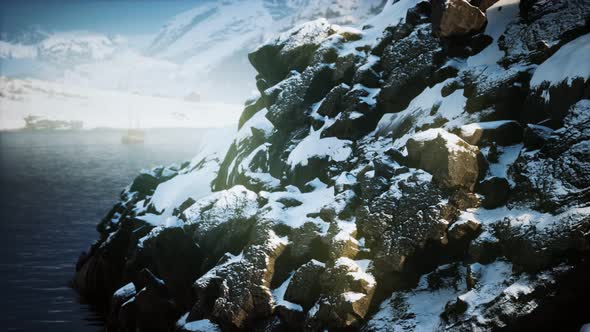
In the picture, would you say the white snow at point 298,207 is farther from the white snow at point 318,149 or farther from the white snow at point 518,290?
the white snow at point 518,290

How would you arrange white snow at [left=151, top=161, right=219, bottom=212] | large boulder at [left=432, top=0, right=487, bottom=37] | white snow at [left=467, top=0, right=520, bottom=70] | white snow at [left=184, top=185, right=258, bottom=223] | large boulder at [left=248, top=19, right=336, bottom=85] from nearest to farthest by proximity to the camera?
white snow at [left=467, top=0, right=520, bottom=70] < large boulder at [left=432, top=0, right=487, bottom=37] < white snow at [left=184, top=185, right=258, bottom=223] < large boulder at [left=248, top=19, right=336, bottom=85] < white snow at [left=151, top=161, right=219, bottom=212]

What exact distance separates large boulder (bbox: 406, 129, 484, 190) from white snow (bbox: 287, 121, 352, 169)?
21.3 ft

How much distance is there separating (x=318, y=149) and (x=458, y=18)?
424 inches

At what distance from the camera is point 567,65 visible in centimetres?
1705

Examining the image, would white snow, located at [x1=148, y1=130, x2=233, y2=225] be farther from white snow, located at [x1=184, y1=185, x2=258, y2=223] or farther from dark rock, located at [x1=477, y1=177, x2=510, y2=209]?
dark rock, located at [x1=477, y1=177, x2=510, y2=209]

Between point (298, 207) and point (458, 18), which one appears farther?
point (458, 18)

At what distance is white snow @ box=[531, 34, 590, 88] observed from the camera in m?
16.3

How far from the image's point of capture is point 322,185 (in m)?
23.3

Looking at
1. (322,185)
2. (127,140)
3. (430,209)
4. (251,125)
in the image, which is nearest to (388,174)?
(430,209)

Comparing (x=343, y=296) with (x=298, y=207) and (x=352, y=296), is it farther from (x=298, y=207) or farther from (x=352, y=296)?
(x=298, y=207)

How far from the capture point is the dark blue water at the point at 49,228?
30.9 metres

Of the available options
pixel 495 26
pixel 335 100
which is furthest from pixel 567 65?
pixel 335 100

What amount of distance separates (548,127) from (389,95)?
355 inches

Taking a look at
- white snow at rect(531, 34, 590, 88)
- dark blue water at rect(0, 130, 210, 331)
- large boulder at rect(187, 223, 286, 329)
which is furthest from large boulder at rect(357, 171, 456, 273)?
dark blue water at rect(0, 130, 210, 331)
